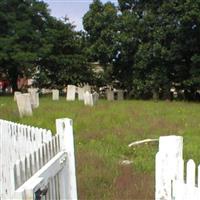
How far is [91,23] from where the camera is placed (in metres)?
37.5

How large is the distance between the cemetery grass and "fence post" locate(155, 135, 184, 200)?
9.62ft

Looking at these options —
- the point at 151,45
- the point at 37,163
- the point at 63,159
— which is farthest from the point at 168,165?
the point at 151,45

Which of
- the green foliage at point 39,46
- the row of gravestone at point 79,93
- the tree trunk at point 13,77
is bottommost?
the row of gravestone at point 79,93

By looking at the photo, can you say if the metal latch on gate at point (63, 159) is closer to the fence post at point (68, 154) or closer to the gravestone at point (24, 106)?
the fence post at point (68, 154)

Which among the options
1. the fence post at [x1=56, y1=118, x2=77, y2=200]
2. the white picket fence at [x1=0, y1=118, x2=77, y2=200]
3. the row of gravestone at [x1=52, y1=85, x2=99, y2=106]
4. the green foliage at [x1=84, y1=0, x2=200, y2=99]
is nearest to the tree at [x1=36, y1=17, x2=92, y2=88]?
the green foliage at [x1=84, y1=0, x2=200, y2=99]

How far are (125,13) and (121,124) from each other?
2112 cm

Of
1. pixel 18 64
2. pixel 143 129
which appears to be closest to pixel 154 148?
pixel 143 129

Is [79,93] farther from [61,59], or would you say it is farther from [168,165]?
[168,165]

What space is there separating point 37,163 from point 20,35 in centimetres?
3797

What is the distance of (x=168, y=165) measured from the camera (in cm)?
400

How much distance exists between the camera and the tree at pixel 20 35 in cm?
4016

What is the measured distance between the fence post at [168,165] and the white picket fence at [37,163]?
0.91 metres

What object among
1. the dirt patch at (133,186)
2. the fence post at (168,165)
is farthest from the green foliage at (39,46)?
the fence post at (168,165)

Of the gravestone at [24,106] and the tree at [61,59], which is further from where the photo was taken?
the tree at [61,59]
